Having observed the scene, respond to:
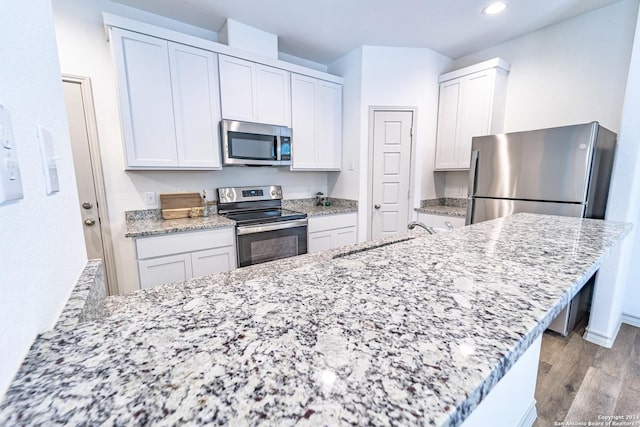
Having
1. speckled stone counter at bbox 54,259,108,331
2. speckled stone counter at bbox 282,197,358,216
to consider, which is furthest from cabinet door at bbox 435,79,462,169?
speckled stone counter at bbox 54,259,108,331

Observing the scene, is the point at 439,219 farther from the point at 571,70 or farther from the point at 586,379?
the point at 571,70

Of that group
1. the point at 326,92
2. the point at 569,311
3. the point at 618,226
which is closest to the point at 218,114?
the point at 326,92

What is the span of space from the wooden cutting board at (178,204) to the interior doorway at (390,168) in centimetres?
191

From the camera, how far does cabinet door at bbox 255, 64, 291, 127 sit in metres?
2.54

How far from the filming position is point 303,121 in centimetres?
288

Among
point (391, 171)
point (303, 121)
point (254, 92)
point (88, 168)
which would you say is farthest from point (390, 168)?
point (88, 168)

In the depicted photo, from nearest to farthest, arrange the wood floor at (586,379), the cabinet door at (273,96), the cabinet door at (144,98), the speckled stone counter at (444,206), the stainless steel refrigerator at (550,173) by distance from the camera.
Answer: the wood floor at (586,379), the stainless steel refrigerator at (550,173), the cabinet door at (144,98), the cabinet door at (273,96), the speckled stone counter at (444,206)

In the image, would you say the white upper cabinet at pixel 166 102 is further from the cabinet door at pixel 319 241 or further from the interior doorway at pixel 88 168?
the cabinet door at pixel 319 241

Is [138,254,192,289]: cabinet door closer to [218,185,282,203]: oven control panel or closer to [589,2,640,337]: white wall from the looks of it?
[218,185,282,203]: oven control panel

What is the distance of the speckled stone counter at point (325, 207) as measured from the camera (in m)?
3.00

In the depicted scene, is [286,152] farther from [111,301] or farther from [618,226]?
[618,226]

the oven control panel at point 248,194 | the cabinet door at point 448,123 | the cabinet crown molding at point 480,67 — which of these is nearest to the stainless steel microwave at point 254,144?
the oven control panel at point 248,194

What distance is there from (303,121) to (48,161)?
255 cm

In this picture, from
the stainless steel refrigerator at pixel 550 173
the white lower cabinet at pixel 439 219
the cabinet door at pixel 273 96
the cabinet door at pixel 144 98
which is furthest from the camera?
the white lower cabinet at pixel 439 219
